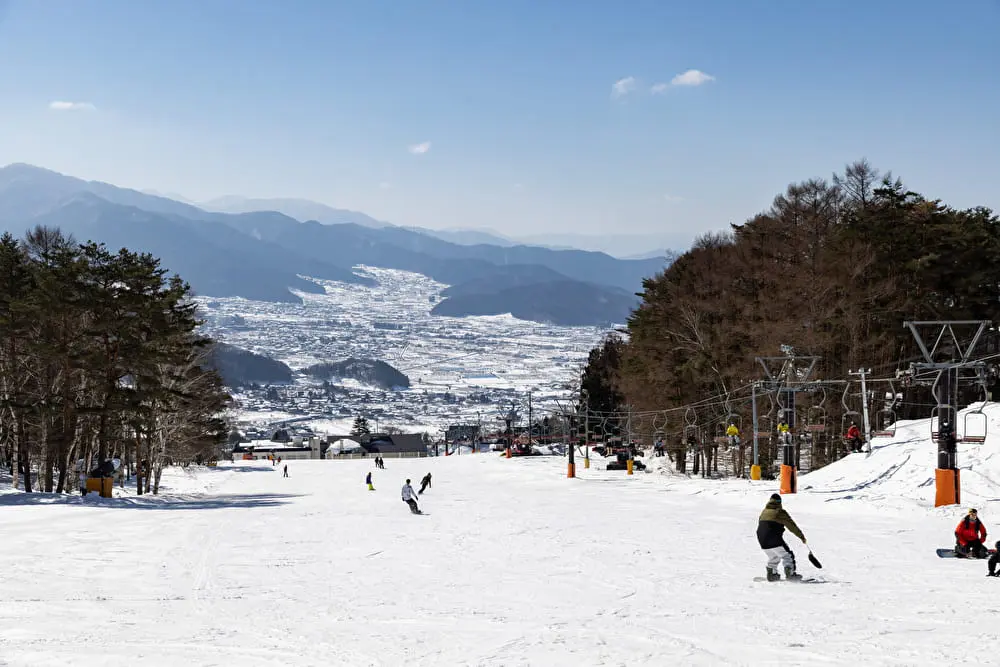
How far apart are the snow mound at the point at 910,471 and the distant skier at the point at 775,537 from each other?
666 inches

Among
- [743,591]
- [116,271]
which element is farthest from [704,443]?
[743,591]

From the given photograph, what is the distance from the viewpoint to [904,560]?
21.2m

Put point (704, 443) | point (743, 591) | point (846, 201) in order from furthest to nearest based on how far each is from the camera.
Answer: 1. point (704, 443)
2. point (846, 201)
3. point (743, 591)

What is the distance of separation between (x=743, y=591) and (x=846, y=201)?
46241 mm

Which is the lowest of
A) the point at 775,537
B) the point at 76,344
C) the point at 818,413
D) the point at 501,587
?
the point at 501,587

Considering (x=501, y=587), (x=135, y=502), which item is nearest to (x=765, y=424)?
(x=135, y=502)

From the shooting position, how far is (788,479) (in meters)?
40.3

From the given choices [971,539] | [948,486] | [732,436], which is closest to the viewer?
[971,539]

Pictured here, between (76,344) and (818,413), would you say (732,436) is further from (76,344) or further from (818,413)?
(76,344)

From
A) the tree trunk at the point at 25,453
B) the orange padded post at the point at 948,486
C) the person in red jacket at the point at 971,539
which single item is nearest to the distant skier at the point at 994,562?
the person in red jacket at the point at 971,539

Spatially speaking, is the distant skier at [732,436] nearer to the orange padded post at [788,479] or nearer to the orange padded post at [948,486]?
the orange padded post at [788,479]

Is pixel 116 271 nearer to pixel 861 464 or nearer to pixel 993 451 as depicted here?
pixel 861 464

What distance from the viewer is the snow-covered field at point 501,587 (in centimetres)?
1265

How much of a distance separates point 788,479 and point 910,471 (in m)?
4.59
